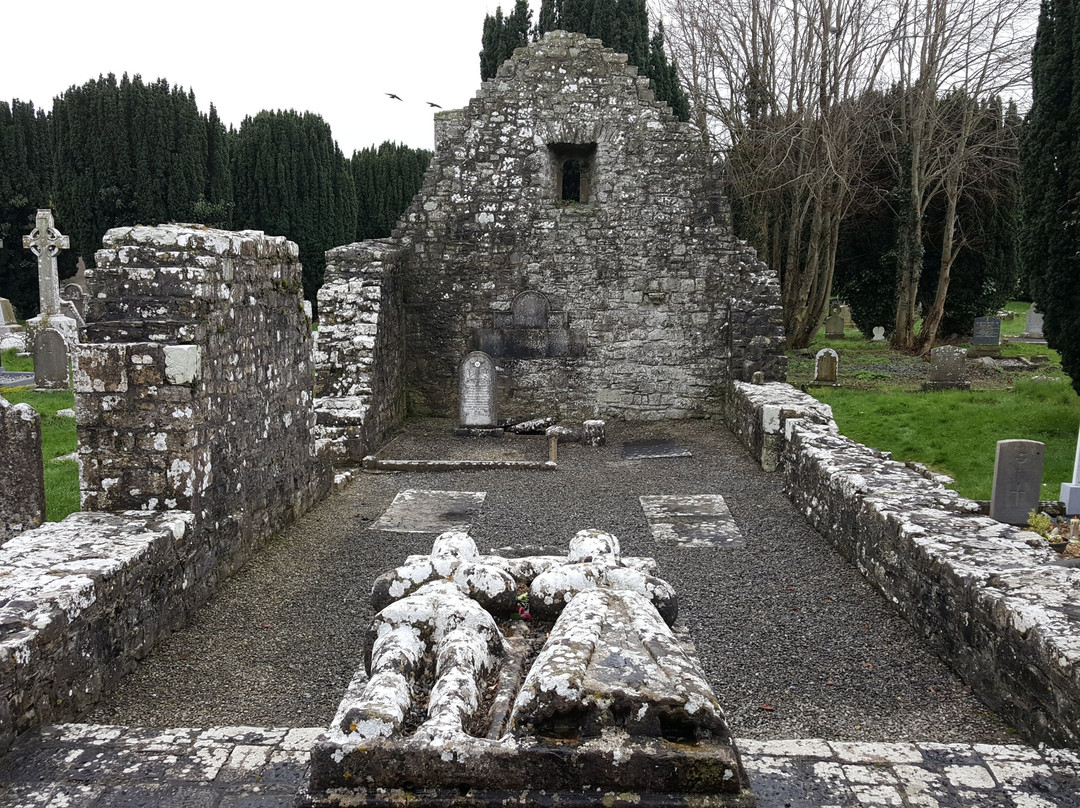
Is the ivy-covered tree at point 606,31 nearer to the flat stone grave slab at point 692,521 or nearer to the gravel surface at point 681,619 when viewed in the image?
the flat stone grave slab at point 692,521

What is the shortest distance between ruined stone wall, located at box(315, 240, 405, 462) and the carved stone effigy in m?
6.70

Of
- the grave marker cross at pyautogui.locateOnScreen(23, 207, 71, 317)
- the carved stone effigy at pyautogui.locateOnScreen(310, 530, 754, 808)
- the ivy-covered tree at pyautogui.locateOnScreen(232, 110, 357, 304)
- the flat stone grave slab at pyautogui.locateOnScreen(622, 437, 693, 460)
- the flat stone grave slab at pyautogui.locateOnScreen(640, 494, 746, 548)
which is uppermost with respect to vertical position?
the ivy-covered tree at pyautogui.locateOnScreen(232, 110, 357, 304)

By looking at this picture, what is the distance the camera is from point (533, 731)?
2346 mm

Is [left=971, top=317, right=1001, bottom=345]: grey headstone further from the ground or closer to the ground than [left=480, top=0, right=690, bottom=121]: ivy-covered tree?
closer to the ground

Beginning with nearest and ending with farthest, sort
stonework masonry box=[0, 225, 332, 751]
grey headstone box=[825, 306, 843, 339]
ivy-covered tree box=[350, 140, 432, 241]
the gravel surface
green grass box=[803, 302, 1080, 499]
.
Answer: stonework masonry box=[0, 225, 332, 751] < the gravel surface < green grass box=[803, 302, 1080, 499] < grey headstone box=[825, 306, 843, 339] < ivy-covered tree box=[350, 140, 432, 241]

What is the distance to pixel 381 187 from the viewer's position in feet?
111

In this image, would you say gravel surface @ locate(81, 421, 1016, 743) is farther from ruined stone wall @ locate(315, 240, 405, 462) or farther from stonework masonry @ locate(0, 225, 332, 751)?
ruined stone wall @ locate(315, 240, 405, 462)

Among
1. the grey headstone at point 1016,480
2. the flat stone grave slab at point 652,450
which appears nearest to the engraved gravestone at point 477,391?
the flat stone grave slab at point 652,450

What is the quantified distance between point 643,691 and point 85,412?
380 cm

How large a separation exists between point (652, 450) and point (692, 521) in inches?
116

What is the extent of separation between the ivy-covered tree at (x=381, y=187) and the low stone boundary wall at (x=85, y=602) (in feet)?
98.6

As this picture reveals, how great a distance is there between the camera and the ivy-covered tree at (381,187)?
3366 centimetres

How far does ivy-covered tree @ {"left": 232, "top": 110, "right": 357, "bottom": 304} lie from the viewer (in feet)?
94.0

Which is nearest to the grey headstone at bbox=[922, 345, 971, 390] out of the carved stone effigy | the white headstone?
the white headstone
